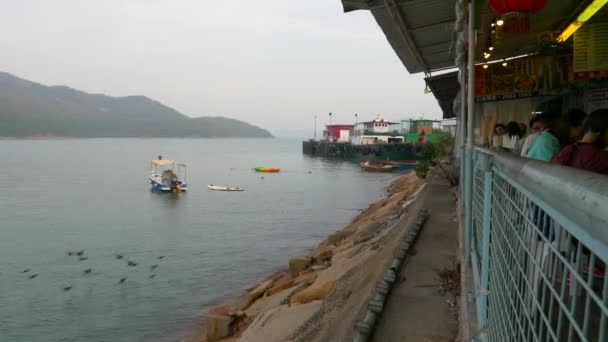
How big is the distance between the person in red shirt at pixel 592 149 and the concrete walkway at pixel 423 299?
2045mm

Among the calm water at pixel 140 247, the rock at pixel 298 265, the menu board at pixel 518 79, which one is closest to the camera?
the menu board at pixel 518 79

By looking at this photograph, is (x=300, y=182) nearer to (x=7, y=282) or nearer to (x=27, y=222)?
(x=27, y=222)

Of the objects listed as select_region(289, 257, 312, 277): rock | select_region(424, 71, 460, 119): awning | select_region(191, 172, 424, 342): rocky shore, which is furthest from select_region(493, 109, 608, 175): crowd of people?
select_region(289, 257, 312, 277): rock

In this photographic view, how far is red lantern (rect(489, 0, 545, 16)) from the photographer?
458 centimetres

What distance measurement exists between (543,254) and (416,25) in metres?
5.95

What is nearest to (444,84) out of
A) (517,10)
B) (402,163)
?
(517,10)

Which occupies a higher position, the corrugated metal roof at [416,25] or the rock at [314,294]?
the corrugated metal roof at [416,25]

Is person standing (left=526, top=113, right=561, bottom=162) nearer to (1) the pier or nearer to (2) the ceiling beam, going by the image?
(2) the ceiling beam

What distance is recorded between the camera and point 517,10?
4684 millimetres

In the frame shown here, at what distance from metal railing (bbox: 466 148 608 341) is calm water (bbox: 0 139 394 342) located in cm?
1131


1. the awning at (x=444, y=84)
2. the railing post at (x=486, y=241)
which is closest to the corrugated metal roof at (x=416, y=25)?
the awning at (x=444, y=84)

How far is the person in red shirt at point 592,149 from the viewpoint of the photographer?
260 centimetres

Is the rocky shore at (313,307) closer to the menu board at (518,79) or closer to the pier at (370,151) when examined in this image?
the menu board at (518,79)

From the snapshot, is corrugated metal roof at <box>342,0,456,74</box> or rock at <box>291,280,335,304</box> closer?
corrugated metal roof at <box>342,0,456,74</box>
